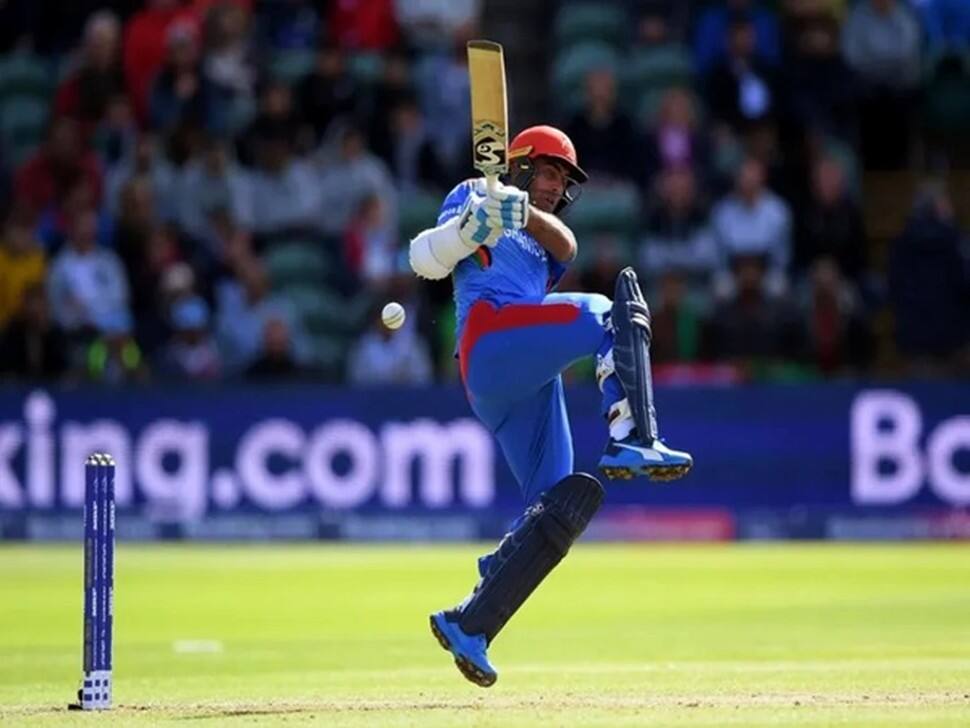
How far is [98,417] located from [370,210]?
307 centimetres

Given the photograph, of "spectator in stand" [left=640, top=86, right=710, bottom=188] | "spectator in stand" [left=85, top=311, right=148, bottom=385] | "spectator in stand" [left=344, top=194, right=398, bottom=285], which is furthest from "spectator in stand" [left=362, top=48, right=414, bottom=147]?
"spectator in stand" [left=85, top=311, right=148, bottom=385]

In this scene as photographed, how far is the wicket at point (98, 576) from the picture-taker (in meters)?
7.85

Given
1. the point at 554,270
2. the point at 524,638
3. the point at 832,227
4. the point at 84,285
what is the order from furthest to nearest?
the point at 832,227 → the point at 84,285 → the point at 524,638 → the point at 554,270

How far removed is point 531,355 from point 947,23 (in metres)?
14.0

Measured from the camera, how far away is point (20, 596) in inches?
545

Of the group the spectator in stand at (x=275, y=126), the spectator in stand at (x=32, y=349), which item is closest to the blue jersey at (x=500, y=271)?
the spectator in stand at (x=32, y=349)

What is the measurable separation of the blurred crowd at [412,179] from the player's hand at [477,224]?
10826 mm

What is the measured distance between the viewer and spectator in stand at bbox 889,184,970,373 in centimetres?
1903

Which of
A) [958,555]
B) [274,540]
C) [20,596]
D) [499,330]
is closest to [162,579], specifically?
[20,596]

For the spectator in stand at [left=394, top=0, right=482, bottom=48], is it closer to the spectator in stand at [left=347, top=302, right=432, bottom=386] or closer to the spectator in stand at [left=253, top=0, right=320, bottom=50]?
the spectator in stand at [left=253, top=0, right=320, bottom=50]

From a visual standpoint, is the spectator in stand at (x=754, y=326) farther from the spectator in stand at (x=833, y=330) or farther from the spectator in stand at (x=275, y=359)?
the spectator in stand at (x=275, y=359)

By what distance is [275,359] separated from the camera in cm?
1864

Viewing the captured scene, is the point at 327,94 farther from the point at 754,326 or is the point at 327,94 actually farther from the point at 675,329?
the point at 754,326

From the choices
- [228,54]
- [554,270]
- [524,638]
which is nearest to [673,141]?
[228,54]
